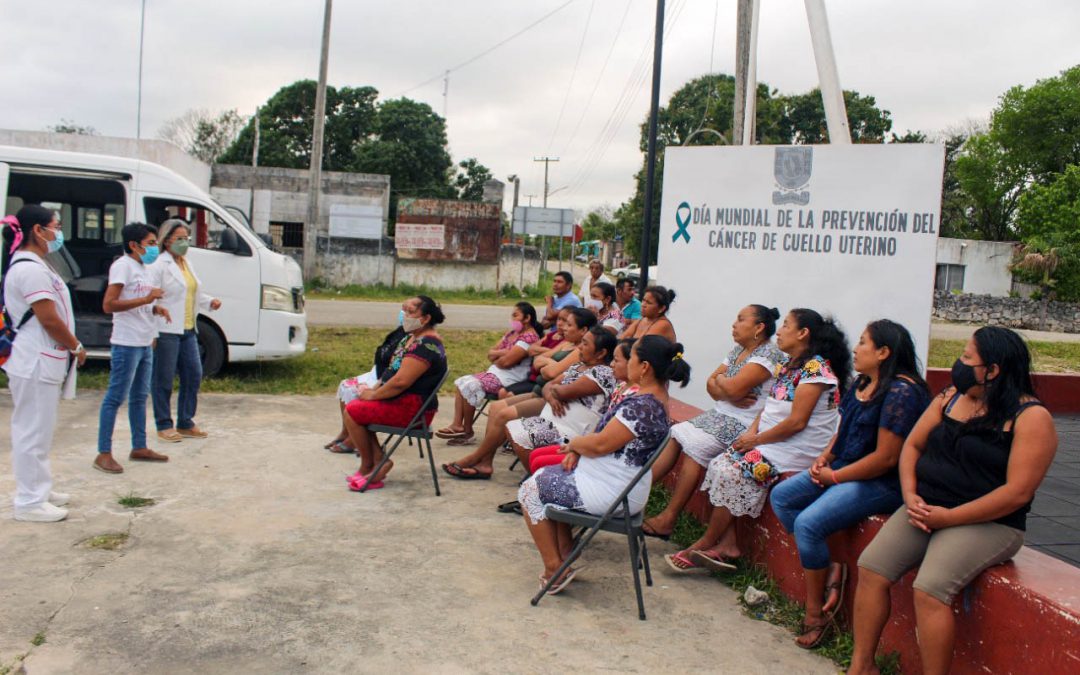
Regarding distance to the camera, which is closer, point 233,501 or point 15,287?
point 15,287

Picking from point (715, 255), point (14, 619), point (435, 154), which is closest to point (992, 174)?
point (435, 154)

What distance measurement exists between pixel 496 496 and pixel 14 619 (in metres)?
2.97

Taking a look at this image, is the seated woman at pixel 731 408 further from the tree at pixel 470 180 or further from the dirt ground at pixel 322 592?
the tree at pixel 470 180

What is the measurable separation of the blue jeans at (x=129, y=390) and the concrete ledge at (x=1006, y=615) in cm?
477

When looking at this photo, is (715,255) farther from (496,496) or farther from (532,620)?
(532,620)

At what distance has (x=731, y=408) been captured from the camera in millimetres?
5168

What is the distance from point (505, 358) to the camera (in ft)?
22.8

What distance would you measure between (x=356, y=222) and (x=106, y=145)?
7.16m

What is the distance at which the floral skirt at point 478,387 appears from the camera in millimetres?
7004

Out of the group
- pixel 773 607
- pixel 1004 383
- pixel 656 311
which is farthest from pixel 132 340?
pixel 1004 383

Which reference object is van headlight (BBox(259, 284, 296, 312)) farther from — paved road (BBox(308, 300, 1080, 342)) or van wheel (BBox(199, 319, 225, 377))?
paved road (BBox(308, 300, 1080, 342))

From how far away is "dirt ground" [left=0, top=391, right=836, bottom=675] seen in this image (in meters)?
3.62

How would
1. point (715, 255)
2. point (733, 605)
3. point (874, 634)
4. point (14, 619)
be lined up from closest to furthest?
point (874, 634) < point (14, 619) < point (733, 605) < point (715, 255)

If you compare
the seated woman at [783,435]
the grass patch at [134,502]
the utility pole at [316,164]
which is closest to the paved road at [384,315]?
the utility pole at [316,164]
